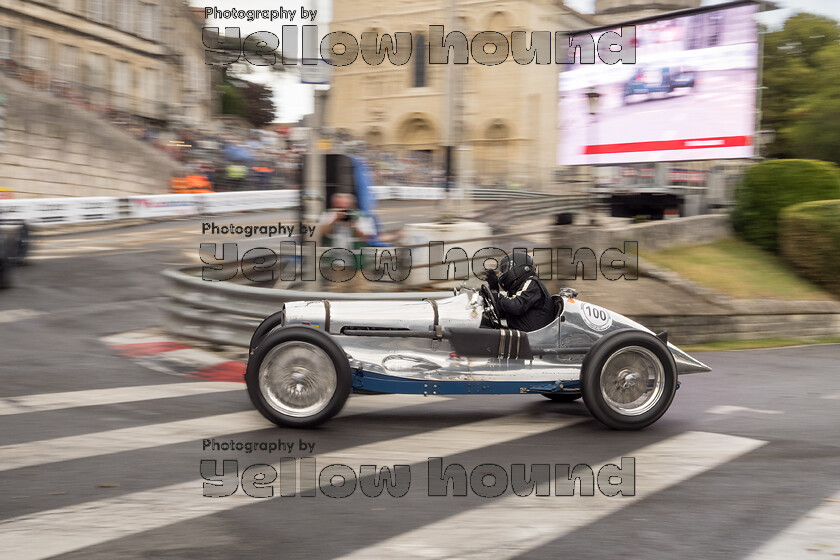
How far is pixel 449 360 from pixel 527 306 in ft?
→ 2.63

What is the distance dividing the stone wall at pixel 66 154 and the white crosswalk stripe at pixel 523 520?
26445 millimetres

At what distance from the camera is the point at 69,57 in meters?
39.8

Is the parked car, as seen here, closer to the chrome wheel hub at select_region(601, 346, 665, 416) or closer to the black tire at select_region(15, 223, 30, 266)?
the black tire at select_region(15, 223, 30, 266)

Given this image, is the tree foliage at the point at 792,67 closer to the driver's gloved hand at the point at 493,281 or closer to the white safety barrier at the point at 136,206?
the white safety barrier at the point at 136,206

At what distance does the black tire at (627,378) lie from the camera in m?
6.79

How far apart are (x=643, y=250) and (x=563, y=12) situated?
6070 centimetres

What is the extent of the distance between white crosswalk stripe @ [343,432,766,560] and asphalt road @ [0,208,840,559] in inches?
0.6

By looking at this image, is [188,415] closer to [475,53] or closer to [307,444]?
[307,444]

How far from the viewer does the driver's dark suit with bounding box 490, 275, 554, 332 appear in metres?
A: 7.11

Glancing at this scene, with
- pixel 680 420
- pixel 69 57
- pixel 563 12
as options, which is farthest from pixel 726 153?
pixel 563 12

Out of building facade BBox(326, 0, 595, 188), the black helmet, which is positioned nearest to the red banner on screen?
the black helmet

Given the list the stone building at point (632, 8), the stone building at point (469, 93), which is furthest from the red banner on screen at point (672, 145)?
the stone building at point (632, 8)

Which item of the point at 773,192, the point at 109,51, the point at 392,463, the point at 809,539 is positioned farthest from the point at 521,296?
the point at 109,51

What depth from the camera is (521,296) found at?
718 centimetres
